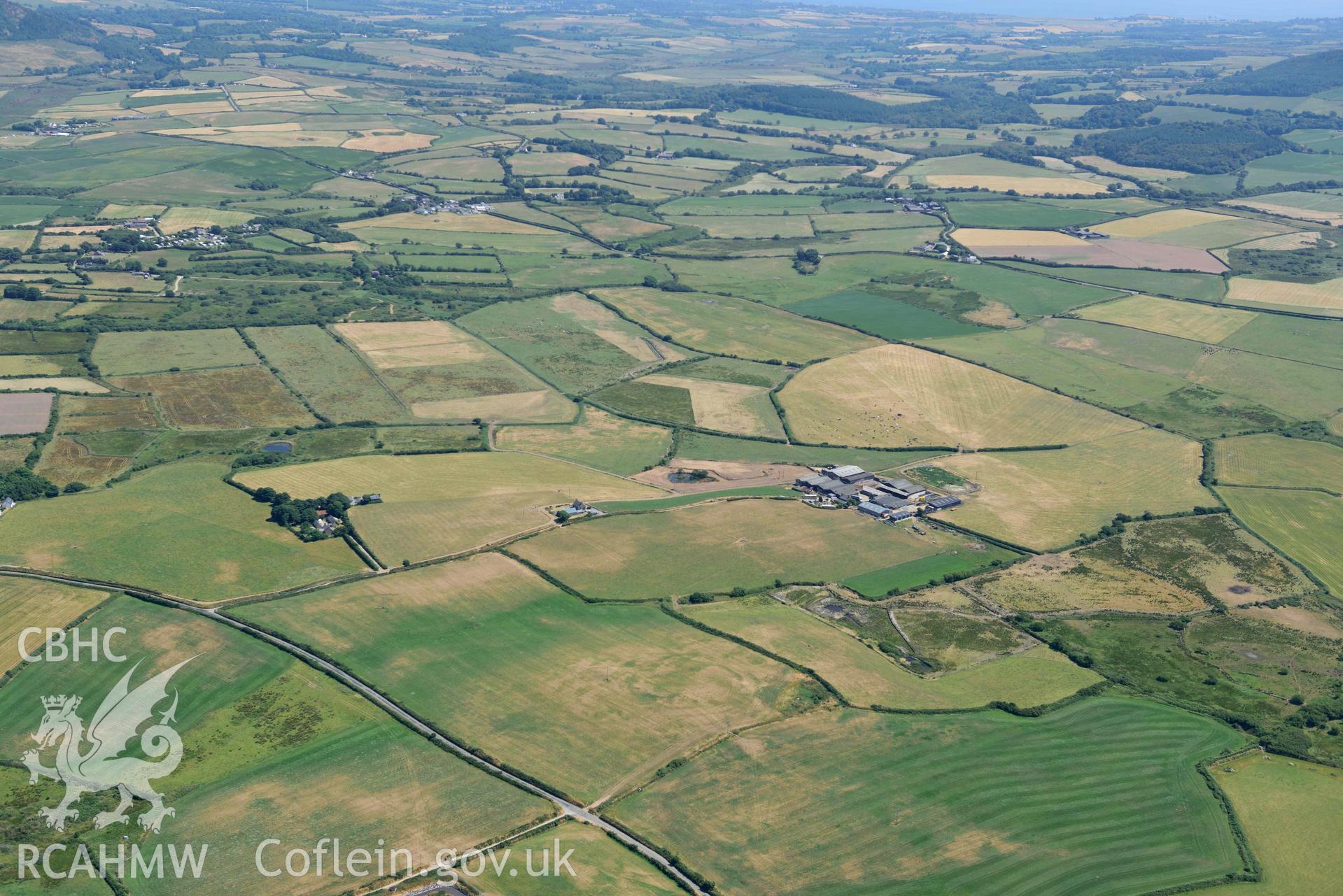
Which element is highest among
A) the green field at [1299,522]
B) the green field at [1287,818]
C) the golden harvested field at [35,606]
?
the golden harvested field at [35,606]

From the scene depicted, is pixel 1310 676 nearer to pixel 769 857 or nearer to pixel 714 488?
pixel 769 857

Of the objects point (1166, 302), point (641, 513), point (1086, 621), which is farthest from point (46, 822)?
point (1166, 302)

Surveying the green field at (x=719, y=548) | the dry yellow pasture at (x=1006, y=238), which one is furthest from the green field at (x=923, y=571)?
the dry yellow pasture at (x=1006, y=238)

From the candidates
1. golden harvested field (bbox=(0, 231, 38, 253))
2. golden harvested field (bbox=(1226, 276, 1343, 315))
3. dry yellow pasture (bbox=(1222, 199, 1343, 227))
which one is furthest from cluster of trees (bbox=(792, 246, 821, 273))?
golden harvested field (bbox=(0, 231, 38, 253))

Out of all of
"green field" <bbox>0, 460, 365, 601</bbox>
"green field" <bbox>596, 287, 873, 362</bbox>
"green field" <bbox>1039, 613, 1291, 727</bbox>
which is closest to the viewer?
"green field" <bbox>1039, 613, 1291, 727</bbox>

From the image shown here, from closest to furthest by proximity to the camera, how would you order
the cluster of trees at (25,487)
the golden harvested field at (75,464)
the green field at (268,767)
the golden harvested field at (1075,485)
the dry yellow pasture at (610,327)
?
the green field at (268,767)
the cluster of trees at (25,487)
the golden harvested field at (1075,485)
the golden harvested field at (75,464)
the dry yellow pasture at (610,327)

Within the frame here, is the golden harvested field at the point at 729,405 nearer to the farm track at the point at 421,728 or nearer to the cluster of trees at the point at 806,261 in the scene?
the cluster of trees at the point at 806,261

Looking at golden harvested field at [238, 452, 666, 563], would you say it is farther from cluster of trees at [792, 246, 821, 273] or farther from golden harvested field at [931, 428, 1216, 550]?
cluster of trees at [792, 246, 821, 273]
